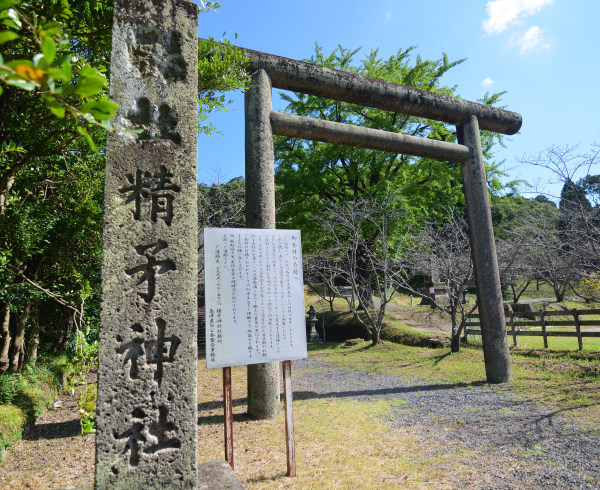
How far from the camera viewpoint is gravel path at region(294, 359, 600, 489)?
3.19 meters

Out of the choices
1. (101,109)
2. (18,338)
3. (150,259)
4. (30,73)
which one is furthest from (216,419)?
(30,73)

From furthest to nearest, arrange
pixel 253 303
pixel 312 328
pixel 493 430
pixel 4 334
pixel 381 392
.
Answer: pixel 312 328 → pixel 381 392 → pixel 4 334 → pixel 493 430 → pixel 253 303

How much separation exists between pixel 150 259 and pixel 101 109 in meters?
1.23

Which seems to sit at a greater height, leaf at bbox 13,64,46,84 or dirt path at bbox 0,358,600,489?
leaf at bbox 13,64,46,84

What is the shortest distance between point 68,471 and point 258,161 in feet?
13.4

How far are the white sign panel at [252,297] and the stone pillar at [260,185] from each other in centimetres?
126

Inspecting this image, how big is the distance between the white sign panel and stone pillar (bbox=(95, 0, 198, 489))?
1.24m

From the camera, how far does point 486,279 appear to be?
6344 mm

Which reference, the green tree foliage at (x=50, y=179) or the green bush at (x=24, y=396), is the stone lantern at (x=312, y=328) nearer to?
the green tree foliage at (x=50, y=179)

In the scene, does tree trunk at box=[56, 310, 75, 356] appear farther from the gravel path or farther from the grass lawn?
the gravel path

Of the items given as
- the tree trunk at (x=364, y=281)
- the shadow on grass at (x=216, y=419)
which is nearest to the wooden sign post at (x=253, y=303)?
the shadow on grass at (x=216, y=419)

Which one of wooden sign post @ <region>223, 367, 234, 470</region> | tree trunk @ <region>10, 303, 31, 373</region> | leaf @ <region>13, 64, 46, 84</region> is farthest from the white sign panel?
tree trunk @ <region>10, 303, 31, 373</region>

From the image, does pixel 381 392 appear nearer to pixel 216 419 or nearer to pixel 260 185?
pixel 216 419

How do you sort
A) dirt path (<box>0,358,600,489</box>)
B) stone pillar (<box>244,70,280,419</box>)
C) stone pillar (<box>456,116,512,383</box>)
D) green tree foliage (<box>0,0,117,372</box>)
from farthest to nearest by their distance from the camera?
stone pillar (<box>456,116,512,383</box>) → stone pillar (<box>244,70,280,419</box>) → dirt path (<box>0,358,600,489</box>) → green tree foliage (<box>0,0,117,372</box>)
